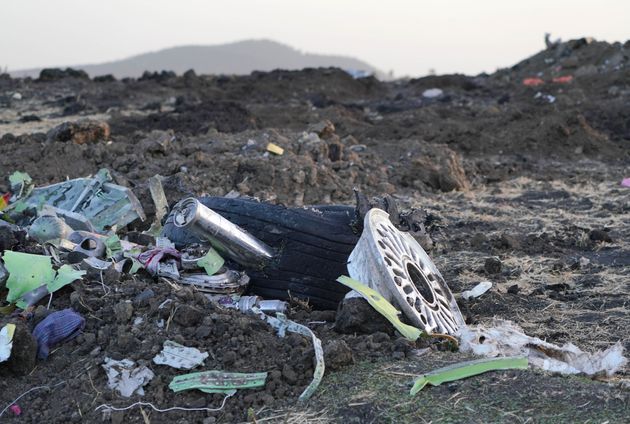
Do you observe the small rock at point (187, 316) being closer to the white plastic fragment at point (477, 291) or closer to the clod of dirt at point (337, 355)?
the clod of dirt at point (337, 355)

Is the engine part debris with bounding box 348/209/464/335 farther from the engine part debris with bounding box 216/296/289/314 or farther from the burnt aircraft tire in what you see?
the engine part debris with bounding box 216/296/289/314

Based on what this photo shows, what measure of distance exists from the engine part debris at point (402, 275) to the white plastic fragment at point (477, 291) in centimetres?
59

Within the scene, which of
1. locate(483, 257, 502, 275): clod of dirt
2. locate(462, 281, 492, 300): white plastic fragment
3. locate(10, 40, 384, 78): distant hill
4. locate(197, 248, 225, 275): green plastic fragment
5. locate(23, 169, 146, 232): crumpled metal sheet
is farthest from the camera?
locate(10, 40, 384, 78): distant hill

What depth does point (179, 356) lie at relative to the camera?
351 cm

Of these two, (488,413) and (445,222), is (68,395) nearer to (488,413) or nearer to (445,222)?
(488,413)

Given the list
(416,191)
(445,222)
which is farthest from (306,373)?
(416,191)

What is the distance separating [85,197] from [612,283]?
4030 mm

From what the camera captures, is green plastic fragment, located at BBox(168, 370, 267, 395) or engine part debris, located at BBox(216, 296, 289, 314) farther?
engine part debris, located at BBox(216, 296, 289, 314)

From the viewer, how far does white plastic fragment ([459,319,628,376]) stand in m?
3.72

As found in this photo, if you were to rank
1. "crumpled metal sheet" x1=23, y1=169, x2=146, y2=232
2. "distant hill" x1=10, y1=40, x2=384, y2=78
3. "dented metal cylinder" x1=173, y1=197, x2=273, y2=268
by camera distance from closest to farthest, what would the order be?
1. "dented metal cylinder" x1=173, y1=197, x2=273, y2=268
2. "crumpled metal sheet" x1=23, y1=169, x2=146, y2=232
3. "distant hill" x1=10, y1=40, x2=384, y2=78

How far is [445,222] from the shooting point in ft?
25.4

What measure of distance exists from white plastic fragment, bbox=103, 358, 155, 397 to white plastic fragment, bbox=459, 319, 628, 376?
1458 millimetres

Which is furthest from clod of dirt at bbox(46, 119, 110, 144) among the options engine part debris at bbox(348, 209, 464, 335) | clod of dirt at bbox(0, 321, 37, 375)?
clod of dirt at bbox(0, 321, 37, 375)

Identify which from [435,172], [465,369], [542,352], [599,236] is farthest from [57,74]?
[465,369]
